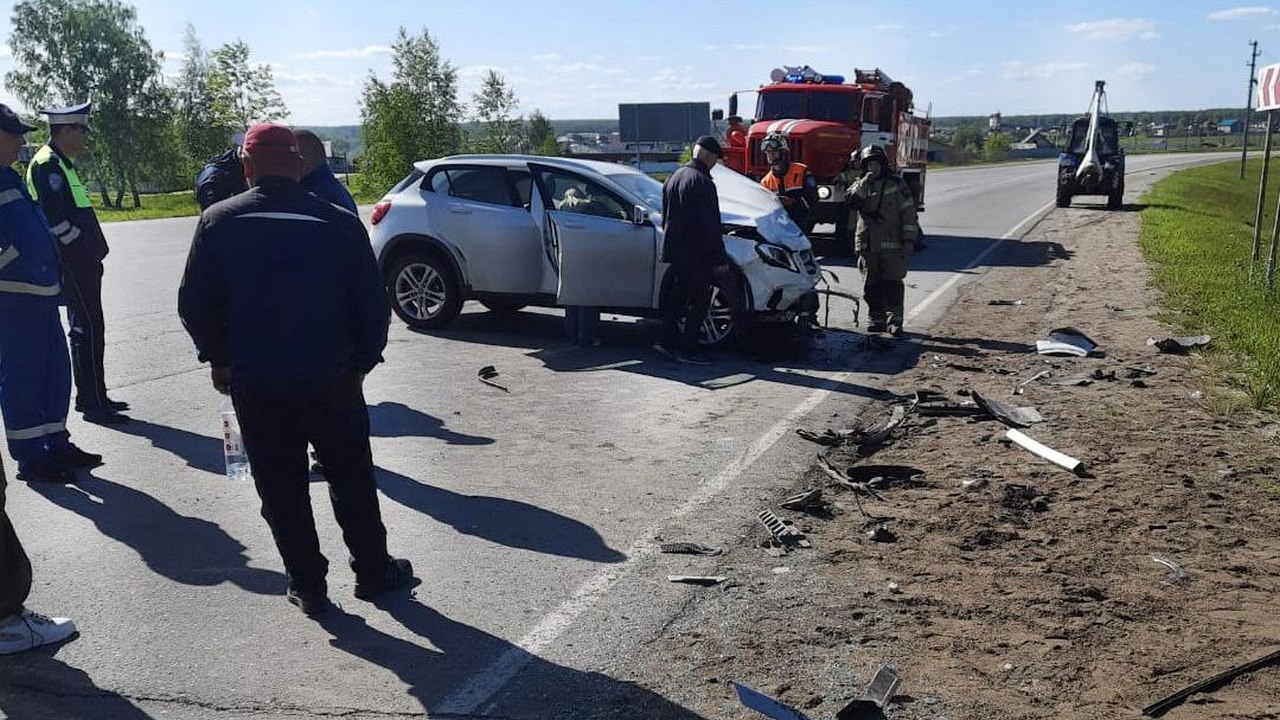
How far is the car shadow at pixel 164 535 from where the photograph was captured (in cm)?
509

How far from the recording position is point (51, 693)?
400 cm

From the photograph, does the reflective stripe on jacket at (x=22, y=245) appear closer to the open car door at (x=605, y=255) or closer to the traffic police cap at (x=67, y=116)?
the traffic police cap at (x=67, y=116)

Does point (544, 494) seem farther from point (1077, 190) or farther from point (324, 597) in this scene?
point (1077, 190)

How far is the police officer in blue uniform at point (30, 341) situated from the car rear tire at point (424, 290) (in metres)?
5.03

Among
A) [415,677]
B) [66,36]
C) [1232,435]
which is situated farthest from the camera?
[66,36]

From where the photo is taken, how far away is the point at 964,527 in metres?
5.66

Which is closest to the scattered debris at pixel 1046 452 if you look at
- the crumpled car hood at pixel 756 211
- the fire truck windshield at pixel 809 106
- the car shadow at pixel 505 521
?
the car shadow at pixel 505 521

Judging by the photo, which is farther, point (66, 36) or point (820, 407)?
point (66, 36)

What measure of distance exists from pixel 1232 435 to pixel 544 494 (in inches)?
177

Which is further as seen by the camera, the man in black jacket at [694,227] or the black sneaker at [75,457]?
the man in black jacket at [694,227]

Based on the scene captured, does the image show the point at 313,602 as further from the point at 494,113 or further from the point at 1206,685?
the point at 494,113

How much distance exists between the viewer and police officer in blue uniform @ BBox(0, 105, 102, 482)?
6219 millimetres

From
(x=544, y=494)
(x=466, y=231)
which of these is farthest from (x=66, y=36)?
(x=544, y=494)

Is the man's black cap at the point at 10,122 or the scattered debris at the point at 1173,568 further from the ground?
the man's black cap at the point at 10,122
